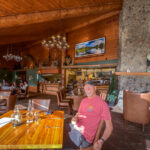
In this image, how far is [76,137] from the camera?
1.60 meters

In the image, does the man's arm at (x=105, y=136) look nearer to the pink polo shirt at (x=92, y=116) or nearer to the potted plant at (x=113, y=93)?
the pink polo shirt at (x=92, y=116)

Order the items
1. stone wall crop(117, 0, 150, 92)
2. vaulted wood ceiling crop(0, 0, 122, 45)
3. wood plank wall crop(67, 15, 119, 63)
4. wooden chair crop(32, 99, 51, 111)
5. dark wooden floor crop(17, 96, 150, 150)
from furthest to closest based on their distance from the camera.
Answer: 1. wood plank wall crop(67, 15, 119, 63)
2. stone wall crop(117, 0, 150, 92)
3. vaulted wood ceiling crop(0, 0, 122, 45)
4. wooden chair crop(32, 99, 51, 111)
5. dark wooden floor crop(17, 96, 150, 150)

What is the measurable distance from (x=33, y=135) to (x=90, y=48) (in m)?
7.78

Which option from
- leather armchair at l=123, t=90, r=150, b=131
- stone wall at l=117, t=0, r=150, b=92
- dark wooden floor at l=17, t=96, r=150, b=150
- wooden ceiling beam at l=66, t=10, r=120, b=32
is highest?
wooden ceiling beam at l=66, t=10, r=120, b=32

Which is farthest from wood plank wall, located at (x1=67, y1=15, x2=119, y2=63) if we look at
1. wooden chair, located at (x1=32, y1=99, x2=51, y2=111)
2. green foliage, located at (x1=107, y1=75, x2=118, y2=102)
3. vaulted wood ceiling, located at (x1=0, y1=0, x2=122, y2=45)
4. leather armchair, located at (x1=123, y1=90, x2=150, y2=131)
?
wooden chair, located at (x1=32, y1=99, x2=51, y2=111)

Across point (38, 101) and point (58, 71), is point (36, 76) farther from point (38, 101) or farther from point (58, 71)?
point (38, 101)

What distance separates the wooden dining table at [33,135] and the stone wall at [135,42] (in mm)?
4797

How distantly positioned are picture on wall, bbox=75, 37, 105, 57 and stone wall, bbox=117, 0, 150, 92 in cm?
203

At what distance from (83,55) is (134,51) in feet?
13.4

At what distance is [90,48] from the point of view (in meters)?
8.51

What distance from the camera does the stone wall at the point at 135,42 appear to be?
525 centimetres

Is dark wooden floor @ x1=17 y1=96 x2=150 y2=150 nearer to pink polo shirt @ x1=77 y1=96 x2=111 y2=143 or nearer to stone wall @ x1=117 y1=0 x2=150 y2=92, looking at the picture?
pink polo shirt @ x1=77 y1=96 x2=111 y2=143

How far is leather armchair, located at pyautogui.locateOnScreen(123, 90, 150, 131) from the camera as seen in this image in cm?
334

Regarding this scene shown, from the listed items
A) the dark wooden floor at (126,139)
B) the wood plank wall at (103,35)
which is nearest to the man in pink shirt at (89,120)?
the dark wooden floor at (126,139)
